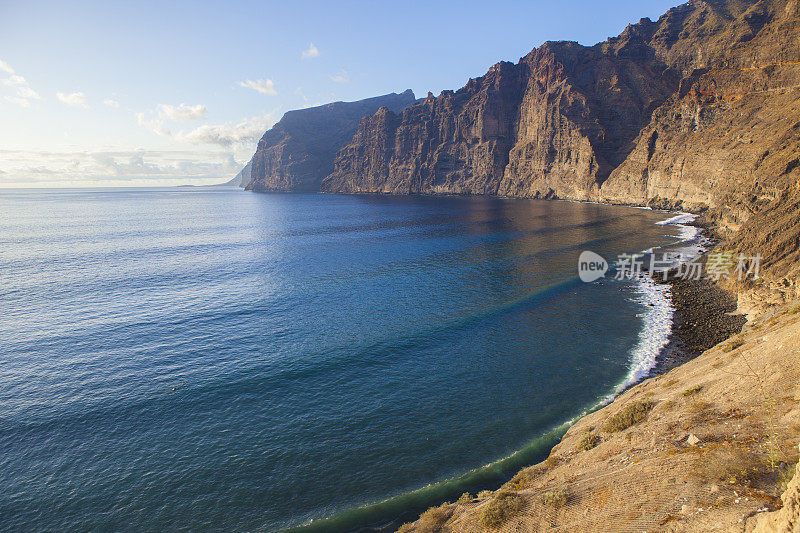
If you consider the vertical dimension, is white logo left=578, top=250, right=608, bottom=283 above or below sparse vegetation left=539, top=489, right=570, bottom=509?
above

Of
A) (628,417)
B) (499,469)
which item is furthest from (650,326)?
(499,469)

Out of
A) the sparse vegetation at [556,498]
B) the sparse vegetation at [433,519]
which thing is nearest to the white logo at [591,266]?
the sparse vegetation at [556,498]

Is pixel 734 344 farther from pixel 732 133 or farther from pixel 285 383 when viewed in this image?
pixel 732 133

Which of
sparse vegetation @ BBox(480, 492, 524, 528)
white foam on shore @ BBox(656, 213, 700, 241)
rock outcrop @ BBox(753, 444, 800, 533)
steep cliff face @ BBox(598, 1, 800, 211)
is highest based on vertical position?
steep cliff face @ BBox(598, 1, 800, 211)

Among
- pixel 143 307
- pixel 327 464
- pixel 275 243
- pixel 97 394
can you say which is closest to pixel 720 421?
pixel 327 464

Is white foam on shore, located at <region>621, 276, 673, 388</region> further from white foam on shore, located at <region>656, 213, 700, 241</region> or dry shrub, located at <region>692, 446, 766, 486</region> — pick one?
white foam on shore, located at <region>656, 213, 700, 241</region>

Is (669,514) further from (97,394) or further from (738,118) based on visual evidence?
(738,118)

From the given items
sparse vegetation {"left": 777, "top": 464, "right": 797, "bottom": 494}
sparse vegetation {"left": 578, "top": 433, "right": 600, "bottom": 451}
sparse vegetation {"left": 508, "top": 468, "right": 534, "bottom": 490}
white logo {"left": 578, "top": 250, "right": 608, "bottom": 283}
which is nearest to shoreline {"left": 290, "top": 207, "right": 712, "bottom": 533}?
sparse vegetation {"left": 508, "top": 468, "right": 534, "bottom": 490}
